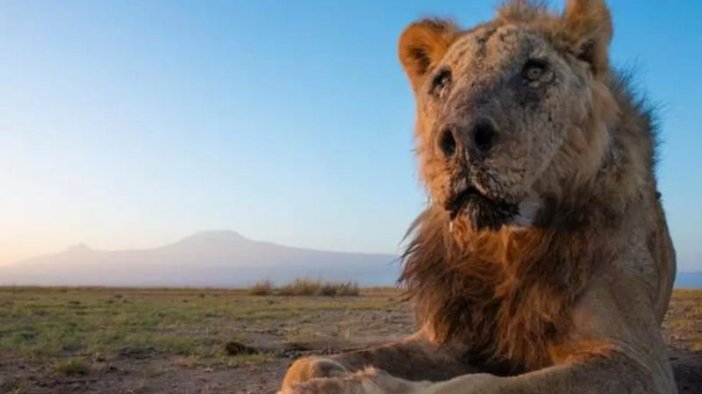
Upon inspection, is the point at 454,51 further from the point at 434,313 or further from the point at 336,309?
the point at 336,309

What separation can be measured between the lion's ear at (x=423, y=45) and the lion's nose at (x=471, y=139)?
4.29ft

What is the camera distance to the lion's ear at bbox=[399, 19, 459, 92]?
4.41m

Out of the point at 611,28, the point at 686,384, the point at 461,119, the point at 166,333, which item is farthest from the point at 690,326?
the point at 461,119

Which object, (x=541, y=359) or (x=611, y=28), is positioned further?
(x=611, y=28)

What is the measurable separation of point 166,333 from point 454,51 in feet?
30.8

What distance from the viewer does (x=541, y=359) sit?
12.2 ft

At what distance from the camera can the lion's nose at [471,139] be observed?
3090 millimetres

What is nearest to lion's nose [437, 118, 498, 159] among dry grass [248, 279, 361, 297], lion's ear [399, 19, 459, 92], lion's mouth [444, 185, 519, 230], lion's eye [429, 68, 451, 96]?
lion's mouth [444, 185, 519, 230]

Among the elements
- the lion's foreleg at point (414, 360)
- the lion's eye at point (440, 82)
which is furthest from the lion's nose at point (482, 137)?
the lion's foreleg at point (414, 360)

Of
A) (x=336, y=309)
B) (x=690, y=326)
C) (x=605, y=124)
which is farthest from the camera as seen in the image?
(x=336, y=309)

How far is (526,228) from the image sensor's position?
3.70 m

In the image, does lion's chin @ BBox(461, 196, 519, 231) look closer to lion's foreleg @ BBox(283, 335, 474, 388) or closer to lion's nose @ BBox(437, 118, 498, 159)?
lion's nose @ BBox(437, 118, 498, 159)

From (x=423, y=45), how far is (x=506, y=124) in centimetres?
143

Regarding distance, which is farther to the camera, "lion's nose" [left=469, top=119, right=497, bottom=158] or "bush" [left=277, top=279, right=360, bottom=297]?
"bush" [left=277, top=279, right=360, bottom=297]
